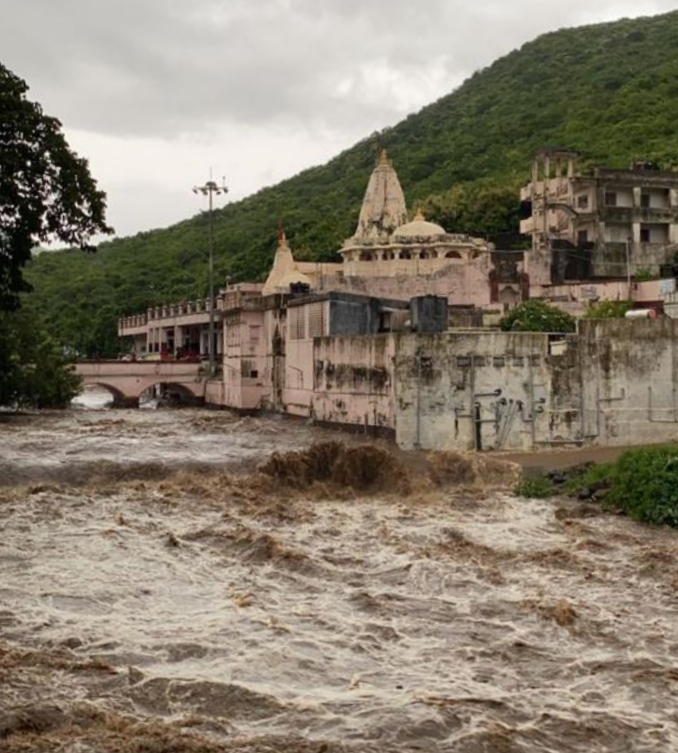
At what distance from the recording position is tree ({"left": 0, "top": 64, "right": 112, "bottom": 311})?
2259 cm

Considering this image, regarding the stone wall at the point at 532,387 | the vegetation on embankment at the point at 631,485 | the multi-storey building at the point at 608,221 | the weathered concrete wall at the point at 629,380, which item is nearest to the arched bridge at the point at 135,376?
the multi-storey building at the point at 608,221

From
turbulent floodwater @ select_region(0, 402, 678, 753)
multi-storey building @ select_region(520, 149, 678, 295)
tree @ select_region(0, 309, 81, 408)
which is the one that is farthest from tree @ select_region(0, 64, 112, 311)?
multi-storey building @ select_region(520, 149, 678, 295)

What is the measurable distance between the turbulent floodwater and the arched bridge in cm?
2668

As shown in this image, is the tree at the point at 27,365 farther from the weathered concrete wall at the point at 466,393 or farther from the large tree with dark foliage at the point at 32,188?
the weathered concrete wall at the point at 466,393

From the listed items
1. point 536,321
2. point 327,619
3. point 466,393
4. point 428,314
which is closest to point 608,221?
point 536,321

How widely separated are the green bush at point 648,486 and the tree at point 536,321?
15115mm

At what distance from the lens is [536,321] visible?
1427 inches

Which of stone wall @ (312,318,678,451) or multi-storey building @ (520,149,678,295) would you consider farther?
multi-storey building @ (520,149,678,295)

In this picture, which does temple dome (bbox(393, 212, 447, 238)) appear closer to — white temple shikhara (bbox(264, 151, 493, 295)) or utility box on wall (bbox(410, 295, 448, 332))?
white temple shikhara (bbox(264, 151, 493, 295))

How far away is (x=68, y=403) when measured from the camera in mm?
47750

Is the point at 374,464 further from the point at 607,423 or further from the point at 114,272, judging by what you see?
the point at 114,272

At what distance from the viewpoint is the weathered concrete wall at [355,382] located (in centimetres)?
2895

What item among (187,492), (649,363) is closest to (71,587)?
(187,492)

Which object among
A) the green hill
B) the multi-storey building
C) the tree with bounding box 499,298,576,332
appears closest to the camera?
the tree with bounding box 499,298,576,332
